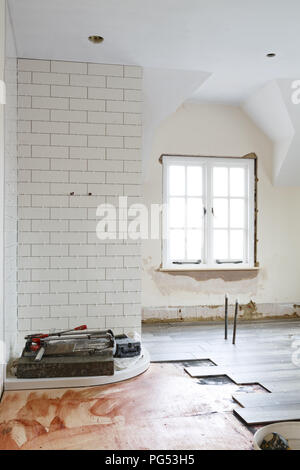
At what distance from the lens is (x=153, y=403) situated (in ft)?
8.43

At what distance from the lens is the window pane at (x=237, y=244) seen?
5277mm

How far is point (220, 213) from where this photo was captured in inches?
206

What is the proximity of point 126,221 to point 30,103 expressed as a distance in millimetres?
1360

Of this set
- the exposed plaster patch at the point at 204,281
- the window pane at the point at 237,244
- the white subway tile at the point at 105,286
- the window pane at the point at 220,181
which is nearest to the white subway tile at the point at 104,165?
the white subway tile at the point at 105,286

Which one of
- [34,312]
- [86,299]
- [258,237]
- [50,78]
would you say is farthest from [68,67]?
[258,237]

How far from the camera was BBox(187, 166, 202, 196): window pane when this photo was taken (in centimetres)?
514

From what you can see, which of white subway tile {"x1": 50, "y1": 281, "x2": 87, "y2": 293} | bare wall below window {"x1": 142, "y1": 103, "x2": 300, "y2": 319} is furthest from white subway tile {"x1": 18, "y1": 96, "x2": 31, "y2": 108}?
bare wall below window {"x1": 142, "y1": 103, "x2": 300, "y2": 319}

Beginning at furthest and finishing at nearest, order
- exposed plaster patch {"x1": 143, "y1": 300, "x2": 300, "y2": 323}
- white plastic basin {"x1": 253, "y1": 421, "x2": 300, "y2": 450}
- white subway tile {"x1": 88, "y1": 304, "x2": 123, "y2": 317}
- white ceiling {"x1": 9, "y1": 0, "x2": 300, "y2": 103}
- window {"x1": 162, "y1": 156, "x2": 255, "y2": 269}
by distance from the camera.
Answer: window {"x1": 162, "y1": 156, "x2": 255, "y2": 269} < exposed plaster patch {"x1": 143, "y1": 300, "x2": 300, "y2": 323} < white subway tile {"x1": 88, "y1": 304, "x2": 123, "y2": 317} < white ceiling {"x1": 9, "y1": 0, "x2": 300, "y2": 103} < white plastic basin {"x1": 253, "y1": 421, "x2": 300, "y2": 450}

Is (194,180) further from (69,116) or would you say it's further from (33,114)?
(33,114)

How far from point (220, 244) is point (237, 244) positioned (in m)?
0.24

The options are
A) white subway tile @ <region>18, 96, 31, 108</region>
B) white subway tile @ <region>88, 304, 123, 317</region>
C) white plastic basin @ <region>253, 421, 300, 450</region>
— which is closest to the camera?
white plastic basin @ <region>253, 421, 300, 450</region>

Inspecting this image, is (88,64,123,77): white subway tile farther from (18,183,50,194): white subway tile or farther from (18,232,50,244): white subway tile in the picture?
(18,232,50,244): white subway tile

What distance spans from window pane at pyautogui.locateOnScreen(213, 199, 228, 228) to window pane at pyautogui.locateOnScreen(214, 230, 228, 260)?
9 centimetres
